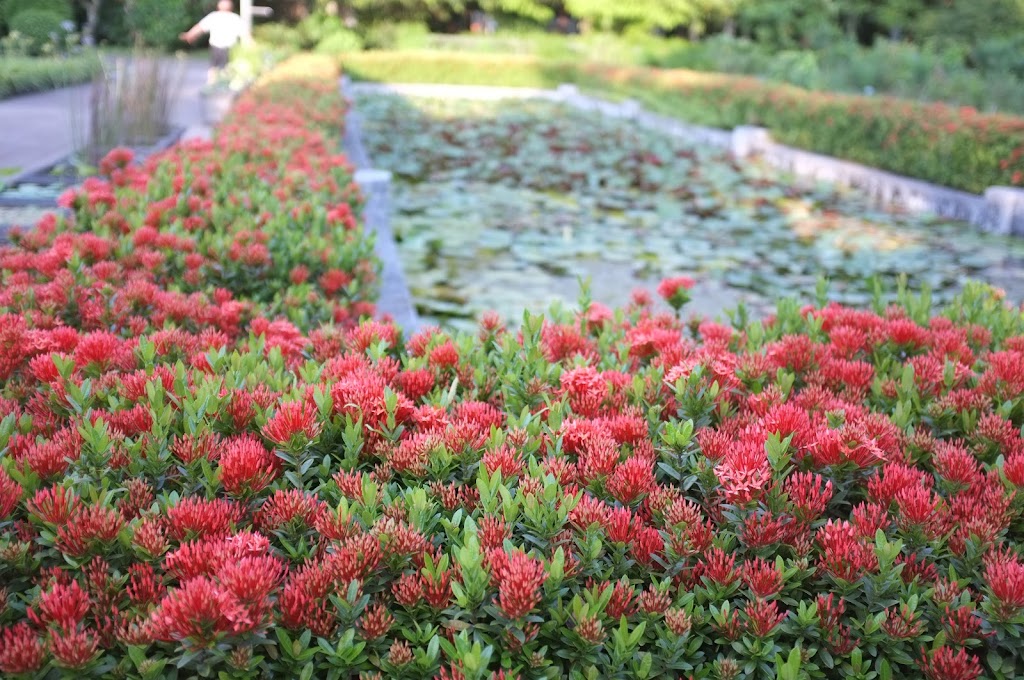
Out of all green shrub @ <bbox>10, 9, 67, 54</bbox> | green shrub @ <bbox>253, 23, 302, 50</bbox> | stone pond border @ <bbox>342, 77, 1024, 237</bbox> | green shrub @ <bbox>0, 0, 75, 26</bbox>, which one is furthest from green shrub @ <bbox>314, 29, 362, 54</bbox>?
stone pond border @ <bbox>342, 77, 1024, 237</bbox>

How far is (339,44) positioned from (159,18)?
5.61m

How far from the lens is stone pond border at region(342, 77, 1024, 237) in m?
6.29

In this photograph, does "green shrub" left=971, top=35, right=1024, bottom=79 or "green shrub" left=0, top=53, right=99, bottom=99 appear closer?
"green shrub" left=0, top=53, right=99, bottom=99

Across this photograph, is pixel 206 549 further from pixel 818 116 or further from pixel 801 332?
pixel 818 116

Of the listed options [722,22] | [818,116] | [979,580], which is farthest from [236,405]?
[722,22]

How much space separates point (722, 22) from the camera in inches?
1169

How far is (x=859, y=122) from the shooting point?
27.6ft

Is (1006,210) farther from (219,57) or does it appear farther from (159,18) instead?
(159,18)

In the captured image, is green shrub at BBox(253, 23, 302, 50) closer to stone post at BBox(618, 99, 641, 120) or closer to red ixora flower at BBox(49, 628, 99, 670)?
stone post at BBox(618, 99, 641, 120)

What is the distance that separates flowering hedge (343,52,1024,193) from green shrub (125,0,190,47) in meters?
12.4

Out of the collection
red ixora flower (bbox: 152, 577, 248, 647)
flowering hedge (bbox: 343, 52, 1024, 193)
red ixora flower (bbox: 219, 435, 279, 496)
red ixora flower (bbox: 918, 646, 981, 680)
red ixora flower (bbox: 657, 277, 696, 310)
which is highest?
flowering hedge (bbox: 343, 52, 1024, 193)

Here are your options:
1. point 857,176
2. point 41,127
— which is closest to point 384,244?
point 857,176

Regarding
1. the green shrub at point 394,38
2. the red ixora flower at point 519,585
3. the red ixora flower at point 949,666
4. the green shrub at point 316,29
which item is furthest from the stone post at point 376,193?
the green shrub at point 394,38

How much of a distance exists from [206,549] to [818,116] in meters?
9.25
